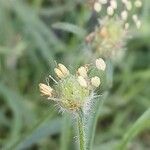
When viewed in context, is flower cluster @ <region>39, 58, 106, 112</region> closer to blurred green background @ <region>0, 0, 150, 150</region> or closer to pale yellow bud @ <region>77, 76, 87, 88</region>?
pale yellow bud @ <region>77, 76, 87, 88</region>

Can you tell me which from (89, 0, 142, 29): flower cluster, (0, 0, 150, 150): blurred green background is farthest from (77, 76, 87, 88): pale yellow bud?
(0, 0, 150, 150): blurred green background

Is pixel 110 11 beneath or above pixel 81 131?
above

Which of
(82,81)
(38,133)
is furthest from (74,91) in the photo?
(38,133)

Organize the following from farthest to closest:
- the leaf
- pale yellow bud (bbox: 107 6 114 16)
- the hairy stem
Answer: the leaf
pale yellow bud (bbox: 107 6 114 16)
the hairy stem

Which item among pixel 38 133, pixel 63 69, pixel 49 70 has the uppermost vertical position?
pixel 49 70

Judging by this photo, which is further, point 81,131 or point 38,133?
point 38,133

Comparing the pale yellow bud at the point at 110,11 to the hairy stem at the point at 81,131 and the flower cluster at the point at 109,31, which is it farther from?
the hairy stem at the point at 81,131

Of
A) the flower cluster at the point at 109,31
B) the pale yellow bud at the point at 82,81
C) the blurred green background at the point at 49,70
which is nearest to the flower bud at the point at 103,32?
the flower cluster at the point at 109,31

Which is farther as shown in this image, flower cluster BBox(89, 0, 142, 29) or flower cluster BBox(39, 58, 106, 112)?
flower cluster BBox(89, 0, 142, 29)

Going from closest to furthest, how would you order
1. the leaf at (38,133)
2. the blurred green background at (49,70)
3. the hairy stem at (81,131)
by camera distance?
the hairy stem at (81,131), the leaf at (38,133), the blurred green background at (49,70)

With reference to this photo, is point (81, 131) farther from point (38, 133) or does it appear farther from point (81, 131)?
point (38, 133)
